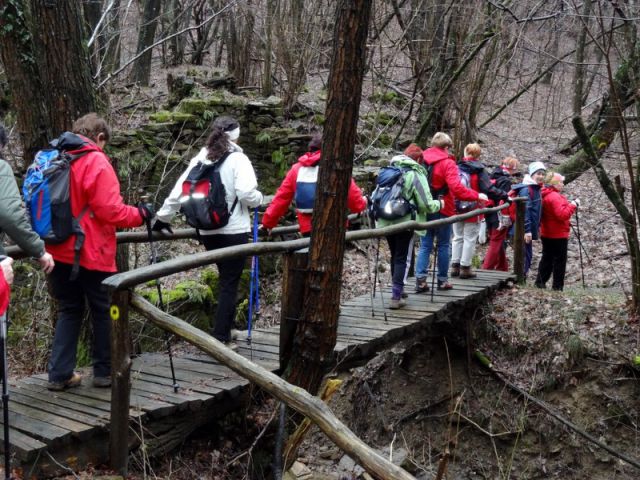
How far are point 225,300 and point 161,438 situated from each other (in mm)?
1447

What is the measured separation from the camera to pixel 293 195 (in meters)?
6.77

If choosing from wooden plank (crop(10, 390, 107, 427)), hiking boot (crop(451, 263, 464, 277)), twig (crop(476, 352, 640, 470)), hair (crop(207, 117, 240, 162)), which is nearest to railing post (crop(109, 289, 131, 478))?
wooden plank (crop(10, 390, 107, 427))

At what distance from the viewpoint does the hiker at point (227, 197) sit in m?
5.57

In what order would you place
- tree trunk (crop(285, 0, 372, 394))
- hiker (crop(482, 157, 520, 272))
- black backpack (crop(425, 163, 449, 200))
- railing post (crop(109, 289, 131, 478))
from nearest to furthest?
railing post (crop(109, 289, 131, 478)) < tree trunk (crop(285, 0, 372, 394)) < black backpack (crop(425, 163, 449, 200)) < hiker (crop(482, 157, 520, 272))

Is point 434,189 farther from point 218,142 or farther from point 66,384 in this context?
point 66,384

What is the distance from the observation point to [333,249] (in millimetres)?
4949

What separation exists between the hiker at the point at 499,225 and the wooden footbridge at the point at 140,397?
4.54 meters

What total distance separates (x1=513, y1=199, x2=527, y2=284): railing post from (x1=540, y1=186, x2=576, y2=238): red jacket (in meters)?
0.31

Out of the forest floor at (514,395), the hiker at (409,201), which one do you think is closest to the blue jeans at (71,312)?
the forest floor at (514,395)

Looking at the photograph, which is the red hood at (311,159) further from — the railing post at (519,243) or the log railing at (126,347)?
the railing post at (519,243)

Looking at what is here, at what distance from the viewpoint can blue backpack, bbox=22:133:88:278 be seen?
4469mm

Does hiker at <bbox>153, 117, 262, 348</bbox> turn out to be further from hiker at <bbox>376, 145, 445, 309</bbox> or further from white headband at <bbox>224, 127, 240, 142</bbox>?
hiker at <bbox>376, 145, 445, 309</bbox>

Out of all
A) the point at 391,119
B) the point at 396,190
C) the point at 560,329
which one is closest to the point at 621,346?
the point at 560,329

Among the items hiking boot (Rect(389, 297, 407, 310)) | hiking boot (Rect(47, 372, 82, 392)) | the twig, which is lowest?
the twig
